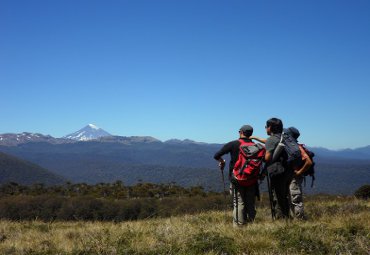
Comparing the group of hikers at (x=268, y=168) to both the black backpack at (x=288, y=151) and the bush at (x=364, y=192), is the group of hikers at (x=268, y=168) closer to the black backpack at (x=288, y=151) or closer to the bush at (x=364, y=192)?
the black backpack at (x=288, y=151)

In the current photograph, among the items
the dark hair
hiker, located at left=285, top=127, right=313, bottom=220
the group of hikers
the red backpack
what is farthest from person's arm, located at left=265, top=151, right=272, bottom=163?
hiker, located at left=285, top=127, right=313, bottom=220

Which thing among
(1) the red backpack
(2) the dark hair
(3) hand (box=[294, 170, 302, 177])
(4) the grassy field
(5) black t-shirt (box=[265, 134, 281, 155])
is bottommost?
(4) the grassy field

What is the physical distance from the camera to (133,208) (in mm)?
29531

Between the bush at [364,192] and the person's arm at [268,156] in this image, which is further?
the bush at [364,192]

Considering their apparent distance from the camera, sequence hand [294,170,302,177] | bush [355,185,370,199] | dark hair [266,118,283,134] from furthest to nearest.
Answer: bush [355,185,370,199], hand [294,170,302,177], dark hair [266,118,283,134]

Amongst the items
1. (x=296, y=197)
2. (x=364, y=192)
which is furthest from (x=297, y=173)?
(x=364, y=192)

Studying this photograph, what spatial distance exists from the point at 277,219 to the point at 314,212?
209cm

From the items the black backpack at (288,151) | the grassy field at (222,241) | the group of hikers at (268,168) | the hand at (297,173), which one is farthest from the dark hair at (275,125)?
the grassy field at (222,241)

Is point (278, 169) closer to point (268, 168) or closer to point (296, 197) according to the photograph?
point (268, 168)

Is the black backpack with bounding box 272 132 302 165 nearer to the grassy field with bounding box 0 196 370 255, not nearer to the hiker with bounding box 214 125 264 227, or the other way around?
the hiker with bounding box 214 125 264 227

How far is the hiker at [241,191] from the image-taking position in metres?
8.56

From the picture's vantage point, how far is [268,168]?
861cm

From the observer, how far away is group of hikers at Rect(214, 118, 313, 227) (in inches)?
328

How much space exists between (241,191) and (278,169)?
82cm
